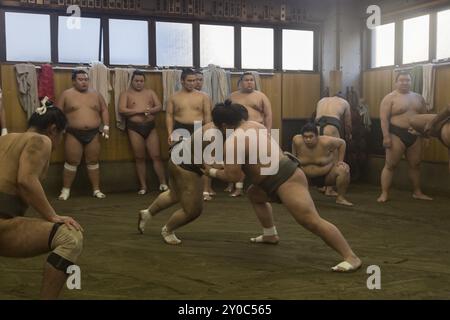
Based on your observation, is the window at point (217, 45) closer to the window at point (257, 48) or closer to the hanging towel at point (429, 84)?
the window at point (257, 48)

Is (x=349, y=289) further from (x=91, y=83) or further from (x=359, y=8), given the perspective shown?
(x=359, y=8)

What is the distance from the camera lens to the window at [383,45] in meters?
6.64

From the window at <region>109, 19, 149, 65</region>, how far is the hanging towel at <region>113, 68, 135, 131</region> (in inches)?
9.0

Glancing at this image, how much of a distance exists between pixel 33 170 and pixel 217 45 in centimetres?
490

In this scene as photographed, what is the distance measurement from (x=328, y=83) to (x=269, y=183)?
435 cm

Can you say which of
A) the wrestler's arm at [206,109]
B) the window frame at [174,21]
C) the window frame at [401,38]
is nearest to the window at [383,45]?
the window frame at [401,38]

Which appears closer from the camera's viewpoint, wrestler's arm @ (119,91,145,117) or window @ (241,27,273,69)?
wrestler's arm @ (119,91,145,117)

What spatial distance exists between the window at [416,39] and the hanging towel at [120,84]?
3030 mm

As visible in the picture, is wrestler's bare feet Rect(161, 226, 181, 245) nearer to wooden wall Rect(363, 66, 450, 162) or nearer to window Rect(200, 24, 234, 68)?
wooden wall Rect(363, 66, 450, 162)

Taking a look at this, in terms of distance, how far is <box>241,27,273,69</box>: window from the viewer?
6.87 metres

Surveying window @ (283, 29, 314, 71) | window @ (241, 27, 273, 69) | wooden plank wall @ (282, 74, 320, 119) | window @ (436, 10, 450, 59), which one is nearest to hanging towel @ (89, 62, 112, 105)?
window @ (241, 27, 273, 69)

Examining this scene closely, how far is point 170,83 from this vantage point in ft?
20.8

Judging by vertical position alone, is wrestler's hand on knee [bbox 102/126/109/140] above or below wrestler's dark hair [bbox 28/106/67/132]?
below

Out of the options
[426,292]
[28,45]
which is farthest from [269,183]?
[28,45]
